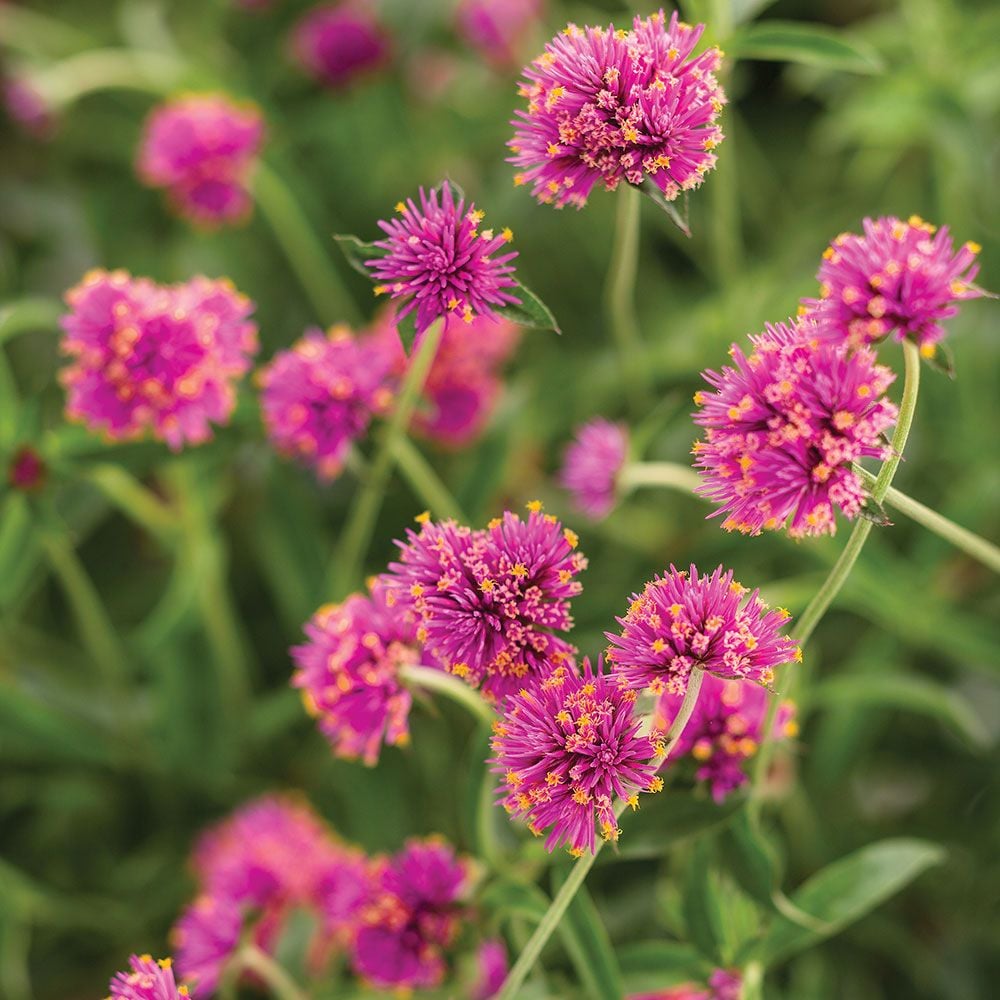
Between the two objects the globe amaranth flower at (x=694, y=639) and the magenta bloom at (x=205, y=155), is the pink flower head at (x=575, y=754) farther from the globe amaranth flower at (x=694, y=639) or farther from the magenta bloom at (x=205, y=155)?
the magenta bloom at (x=205, y=155)

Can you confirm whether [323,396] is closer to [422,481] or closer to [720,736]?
[422,481]

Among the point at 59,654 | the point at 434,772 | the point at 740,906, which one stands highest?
the point at 59,654

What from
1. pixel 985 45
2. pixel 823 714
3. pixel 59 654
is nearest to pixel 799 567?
pixel 823 714

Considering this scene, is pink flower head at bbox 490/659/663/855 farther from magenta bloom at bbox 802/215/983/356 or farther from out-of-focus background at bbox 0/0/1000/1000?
out-of-focus background at bbox 0/0/1000/1000

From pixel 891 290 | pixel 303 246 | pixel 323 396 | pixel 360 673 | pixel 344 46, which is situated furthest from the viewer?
pixel 344 46

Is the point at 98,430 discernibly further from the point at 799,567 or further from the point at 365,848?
the point at 799,567

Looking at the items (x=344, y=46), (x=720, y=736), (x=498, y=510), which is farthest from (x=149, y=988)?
(x=344, y=46)

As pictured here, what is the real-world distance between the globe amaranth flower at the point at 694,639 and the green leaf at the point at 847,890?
18 cm

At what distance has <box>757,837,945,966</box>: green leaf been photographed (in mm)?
510

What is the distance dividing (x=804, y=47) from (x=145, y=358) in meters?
0.35

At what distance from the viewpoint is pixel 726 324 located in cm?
77

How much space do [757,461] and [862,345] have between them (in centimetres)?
5

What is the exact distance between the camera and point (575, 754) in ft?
1.30

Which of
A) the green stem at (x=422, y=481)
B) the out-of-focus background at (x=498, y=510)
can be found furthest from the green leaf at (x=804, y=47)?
the green stem at (x=422, y=481)
